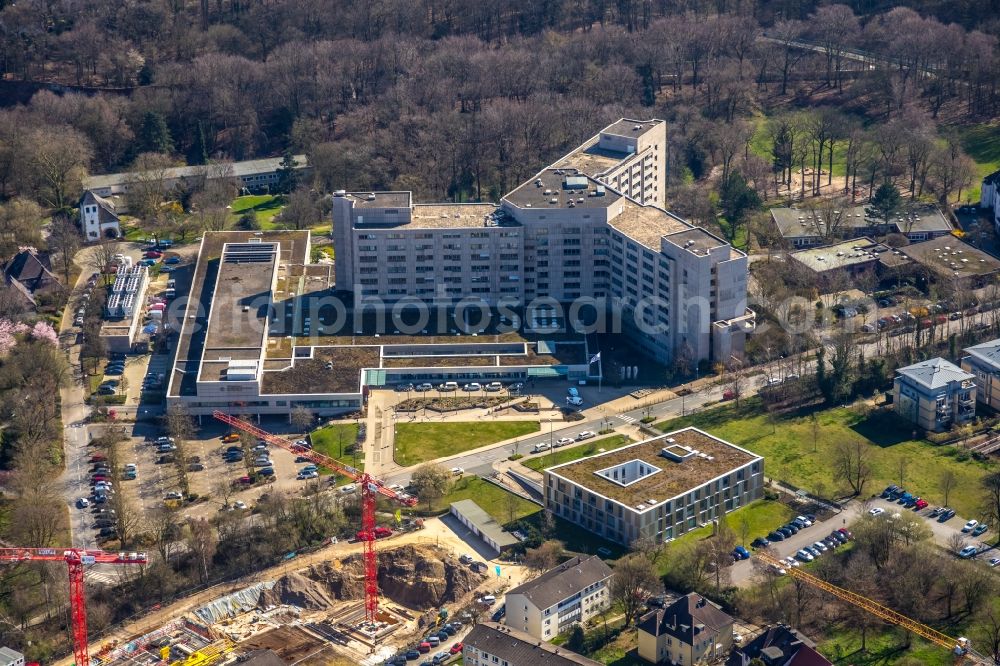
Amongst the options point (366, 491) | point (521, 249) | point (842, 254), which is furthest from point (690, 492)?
point (842, 254)

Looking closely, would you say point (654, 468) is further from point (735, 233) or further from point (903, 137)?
point (903, 137)

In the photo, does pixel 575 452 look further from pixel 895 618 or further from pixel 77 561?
pixel 77 561

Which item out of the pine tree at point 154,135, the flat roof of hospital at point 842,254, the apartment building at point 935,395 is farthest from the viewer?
the pine tree at point 154,135

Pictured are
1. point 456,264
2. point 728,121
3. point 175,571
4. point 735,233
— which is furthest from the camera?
point 728,121

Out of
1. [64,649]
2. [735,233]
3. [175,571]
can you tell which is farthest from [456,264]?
[64,649]

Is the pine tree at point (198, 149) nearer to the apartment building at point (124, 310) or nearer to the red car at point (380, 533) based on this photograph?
the apartment building at point (124, 310)

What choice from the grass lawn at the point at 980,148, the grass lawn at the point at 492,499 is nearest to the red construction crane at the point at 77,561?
the grass lawn at the point at 492,499

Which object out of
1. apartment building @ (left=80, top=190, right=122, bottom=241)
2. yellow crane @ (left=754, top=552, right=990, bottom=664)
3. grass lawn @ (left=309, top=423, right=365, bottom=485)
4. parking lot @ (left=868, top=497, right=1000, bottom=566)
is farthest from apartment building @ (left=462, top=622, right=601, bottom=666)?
apartment building @ (left=80, top=190, right=122, bottom=241)
